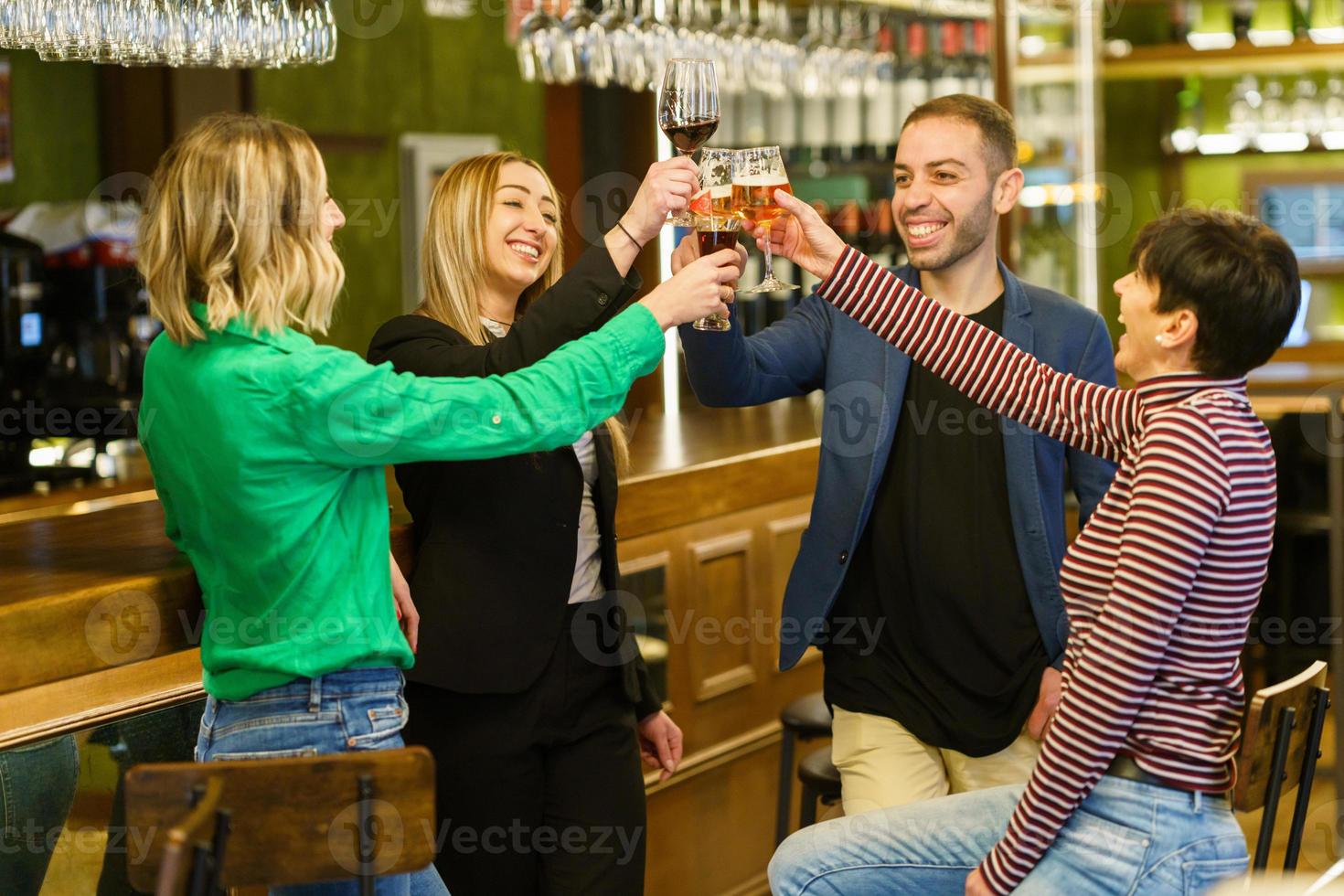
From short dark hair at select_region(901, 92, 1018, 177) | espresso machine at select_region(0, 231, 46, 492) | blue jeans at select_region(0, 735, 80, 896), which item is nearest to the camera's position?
blue jeans at select_region(0, 735, 80, 896)

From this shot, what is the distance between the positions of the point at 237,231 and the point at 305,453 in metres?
0.26

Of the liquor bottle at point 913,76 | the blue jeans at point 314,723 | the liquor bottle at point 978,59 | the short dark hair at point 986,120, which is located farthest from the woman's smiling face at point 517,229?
the liquor bottle at point 978,59

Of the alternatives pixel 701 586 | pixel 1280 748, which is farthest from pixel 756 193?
pixel 701 586

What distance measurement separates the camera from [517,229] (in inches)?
88.5

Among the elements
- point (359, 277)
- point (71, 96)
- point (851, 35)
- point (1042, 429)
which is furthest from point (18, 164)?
point (1042, 429)

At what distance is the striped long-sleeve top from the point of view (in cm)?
158

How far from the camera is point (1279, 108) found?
7.44m

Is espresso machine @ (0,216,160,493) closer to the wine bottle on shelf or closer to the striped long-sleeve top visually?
the wine bottle on shelf

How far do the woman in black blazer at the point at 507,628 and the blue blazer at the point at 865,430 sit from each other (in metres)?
0.29

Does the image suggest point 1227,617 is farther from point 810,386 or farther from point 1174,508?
point 810,386

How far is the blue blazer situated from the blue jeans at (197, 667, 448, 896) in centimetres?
83

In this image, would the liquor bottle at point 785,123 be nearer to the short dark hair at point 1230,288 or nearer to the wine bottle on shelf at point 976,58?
the wine bottle on shelf at point 976,58

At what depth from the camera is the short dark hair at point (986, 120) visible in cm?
245

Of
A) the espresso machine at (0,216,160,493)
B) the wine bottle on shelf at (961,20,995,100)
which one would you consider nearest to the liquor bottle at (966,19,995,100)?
the wine bottle on shelf at (961,20,995,100)
